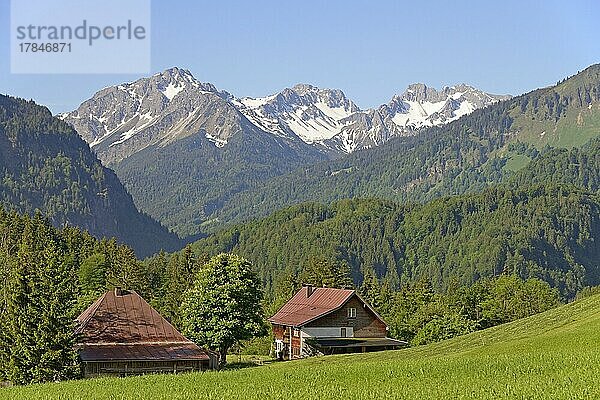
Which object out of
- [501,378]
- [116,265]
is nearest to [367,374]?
[501,378]

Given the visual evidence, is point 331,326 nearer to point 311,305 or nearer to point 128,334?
point 311,305

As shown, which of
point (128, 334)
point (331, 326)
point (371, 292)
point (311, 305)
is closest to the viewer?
point (128, 334)

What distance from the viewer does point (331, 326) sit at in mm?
94938

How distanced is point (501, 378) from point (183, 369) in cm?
4047

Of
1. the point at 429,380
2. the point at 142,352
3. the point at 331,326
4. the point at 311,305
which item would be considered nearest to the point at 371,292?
the point at 311,305

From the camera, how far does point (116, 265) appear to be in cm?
11075

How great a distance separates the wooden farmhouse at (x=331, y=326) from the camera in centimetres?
9244

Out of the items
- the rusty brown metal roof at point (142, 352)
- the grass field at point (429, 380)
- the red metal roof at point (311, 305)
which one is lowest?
the grass field at point (429, 380)

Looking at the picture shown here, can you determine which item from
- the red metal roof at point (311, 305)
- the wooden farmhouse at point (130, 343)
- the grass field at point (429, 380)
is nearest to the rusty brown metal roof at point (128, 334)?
the wooden farmhouse at point (130, 343)

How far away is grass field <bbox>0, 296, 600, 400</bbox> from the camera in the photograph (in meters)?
29.3

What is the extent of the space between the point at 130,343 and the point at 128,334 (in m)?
1.01

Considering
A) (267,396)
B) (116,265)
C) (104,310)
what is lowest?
(267,396)

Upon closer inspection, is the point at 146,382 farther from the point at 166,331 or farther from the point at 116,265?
the point at 116,265

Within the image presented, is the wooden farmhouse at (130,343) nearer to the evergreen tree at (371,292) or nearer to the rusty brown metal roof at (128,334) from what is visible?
the rusty brown metal roof at (128,334)
